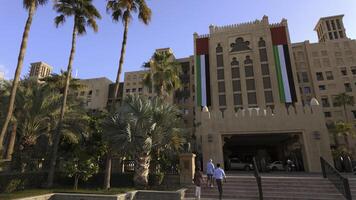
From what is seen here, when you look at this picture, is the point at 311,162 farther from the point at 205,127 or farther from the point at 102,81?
the point at 102,81

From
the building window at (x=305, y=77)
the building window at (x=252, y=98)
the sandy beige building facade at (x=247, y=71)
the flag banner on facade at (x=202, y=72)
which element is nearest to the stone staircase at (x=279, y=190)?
the sandy beige building facade at (x=247, y=71)

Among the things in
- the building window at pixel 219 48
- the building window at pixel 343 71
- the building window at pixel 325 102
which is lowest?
the building window at pixel 325 102

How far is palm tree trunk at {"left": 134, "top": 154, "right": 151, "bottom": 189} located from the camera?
1605cm

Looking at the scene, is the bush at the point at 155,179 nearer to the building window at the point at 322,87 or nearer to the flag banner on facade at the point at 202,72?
the flag banner on facade at the point at 202,72

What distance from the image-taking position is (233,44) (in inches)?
2072

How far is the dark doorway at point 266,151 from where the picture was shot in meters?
26.5

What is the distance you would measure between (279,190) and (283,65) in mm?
38579

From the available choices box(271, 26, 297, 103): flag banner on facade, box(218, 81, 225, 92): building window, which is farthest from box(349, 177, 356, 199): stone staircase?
box(218, 81, 225, 92): building window

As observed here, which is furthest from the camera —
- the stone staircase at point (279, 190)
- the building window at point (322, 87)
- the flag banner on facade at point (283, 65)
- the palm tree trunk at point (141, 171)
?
the building window at point (322, 87)

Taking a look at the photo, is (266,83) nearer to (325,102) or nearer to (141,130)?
(325,102)

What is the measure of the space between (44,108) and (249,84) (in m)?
39.6

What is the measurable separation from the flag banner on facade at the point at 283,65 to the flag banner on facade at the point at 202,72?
45.3 feet

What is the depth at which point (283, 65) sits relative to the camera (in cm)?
4809

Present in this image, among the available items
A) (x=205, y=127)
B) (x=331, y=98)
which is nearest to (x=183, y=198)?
(x=205, y=127)
